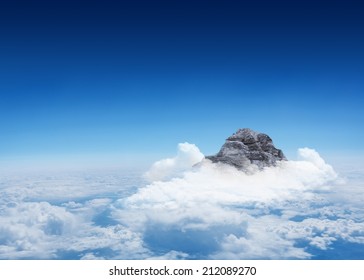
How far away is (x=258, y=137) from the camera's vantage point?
57750 mm

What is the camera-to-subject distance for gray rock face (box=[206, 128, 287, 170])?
5269 cm

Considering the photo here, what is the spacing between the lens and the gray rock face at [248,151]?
52.7 metres

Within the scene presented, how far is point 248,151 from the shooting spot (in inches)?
2148

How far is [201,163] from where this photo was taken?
52656 mm
